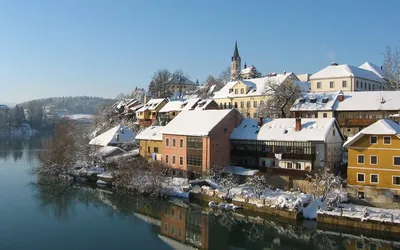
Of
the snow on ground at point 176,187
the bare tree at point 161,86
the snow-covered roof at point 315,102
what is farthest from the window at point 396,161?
the bare tree at point 161,86

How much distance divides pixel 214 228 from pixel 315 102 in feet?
81.6

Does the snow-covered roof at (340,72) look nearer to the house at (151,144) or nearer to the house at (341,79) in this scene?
the house at (341,79)

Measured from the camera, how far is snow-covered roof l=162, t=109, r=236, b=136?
41500 mm

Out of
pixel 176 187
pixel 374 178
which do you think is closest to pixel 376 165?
pixel 374 178

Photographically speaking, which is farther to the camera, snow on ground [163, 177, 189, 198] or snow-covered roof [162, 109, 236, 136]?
snow-covered roof [162, 109, 236, 136]

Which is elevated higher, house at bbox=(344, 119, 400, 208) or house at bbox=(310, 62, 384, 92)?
house at bbox=(310, 62, 384, 92)

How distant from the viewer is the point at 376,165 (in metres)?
31.8

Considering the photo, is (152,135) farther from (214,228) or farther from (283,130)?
(214,228)

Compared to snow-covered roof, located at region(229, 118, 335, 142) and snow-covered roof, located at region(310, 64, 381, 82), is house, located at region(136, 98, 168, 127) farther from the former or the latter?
snow-covered roof, located at region(229, 118, 335, 142)

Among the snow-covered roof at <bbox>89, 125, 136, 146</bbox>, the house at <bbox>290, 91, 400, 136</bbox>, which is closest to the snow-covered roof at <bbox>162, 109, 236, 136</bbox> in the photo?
the house at <bbox>290, 91, 400, 136</bbox>

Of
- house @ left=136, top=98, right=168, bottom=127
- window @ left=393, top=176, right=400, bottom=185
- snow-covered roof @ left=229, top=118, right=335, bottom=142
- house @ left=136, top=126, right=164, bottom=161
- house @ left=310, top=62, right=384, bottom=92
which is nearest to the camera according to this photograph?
window @ left=393, top=176, right=400, bottom=185

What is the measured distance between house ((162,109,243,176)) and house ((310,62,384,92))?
61.9ft

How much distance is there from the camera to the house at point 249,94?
5844 cm

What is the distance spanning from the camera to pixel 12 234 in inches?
1027
